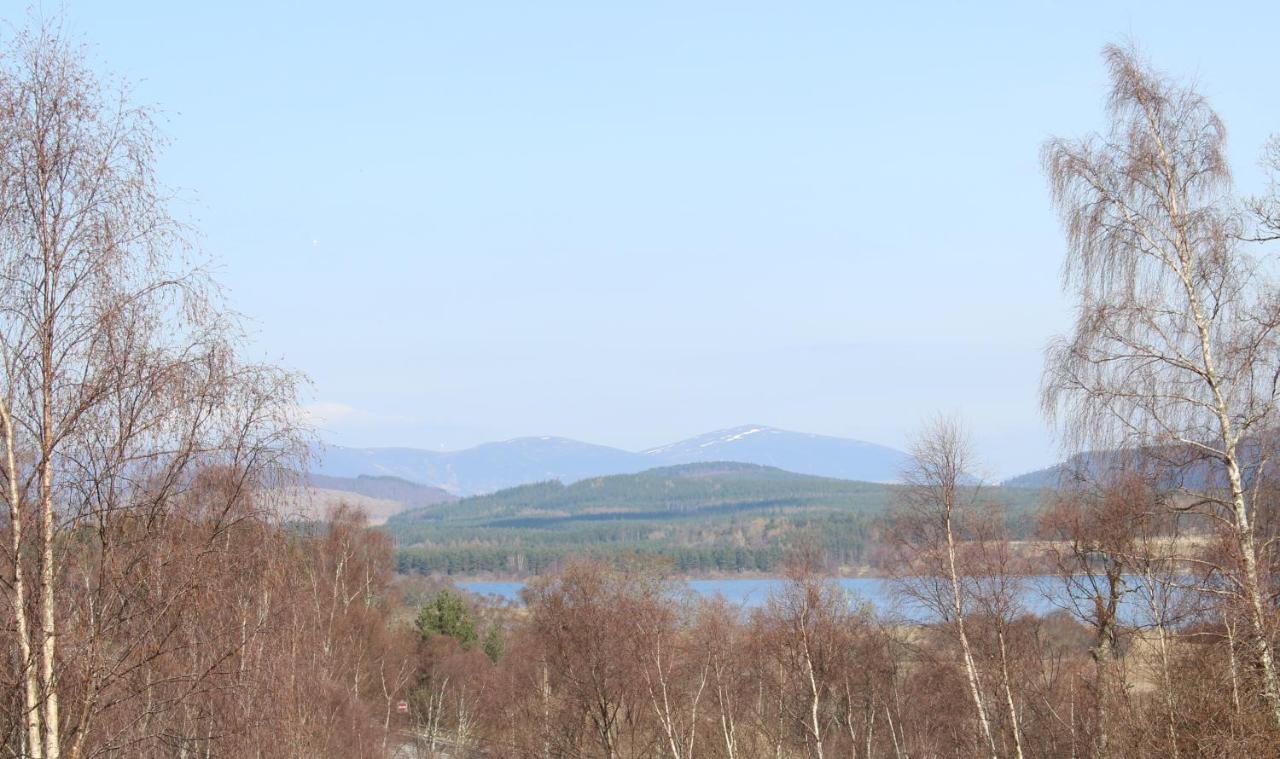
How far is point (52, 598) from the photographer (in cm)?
1195

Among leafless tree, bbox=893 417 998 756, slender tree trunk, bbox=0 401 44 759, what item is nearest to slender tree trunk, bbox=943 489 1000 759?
leafless tree, bbox=893 417 998 756

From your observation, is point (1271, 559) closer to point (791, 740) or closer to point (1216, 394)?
point (1216, 394)

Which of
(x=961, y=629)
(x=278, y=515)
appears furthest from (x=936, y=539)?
(x=278, y=515)

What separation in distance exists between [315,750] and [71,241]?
18.7 meters

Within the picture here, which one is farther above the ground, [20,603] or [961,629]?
[20,603]

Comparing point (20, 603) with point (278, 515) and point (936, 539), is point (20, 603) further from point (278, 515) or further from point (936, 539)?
point (936, 539)

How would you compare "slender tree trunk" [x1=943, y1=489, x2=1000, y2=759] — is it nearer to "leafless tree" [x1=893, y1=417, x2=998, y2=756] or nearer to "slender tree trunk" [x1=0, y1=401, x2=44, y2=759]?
"leafless tree" [x1=893, y1=417, x2=998, y2=756]

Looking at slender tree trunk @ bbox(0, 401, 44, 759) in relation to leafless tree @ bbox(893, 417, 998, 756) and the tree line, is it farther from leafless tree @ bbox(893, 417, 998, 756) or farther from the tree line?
leafless tree @ bbox(893, 417, 998, 756)

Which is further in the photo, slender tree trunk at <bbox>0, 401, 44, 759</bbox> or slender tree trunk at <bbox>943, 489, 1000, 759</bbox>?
slender tree trunk at <bbox>943, 489, 1000, 759</bbox>

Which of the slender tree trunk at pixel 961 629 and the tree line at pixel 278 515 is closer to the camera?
the tree line at pixel 278 515

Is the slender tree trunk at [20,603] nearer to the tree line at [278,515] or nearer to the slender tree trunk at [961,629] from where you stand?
the tree line at [278,515]

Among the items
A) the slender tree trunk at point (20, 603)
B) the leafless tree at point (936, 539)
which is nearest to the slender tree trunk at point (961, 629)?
the leafless tree at point (936, 539)

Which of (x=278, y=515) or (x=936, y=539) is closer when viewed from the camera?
(x=278, y=515)

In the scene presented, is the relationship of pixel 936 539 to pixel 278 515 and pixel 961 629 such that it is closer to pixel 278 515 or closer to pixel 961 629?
pixel 961 629
